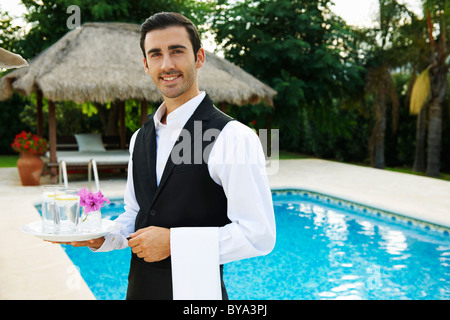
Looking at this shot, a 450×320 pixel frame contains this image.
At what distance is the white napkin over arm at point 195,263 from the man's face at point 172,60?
425 millimetres

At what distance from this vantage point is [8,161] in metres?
13.8

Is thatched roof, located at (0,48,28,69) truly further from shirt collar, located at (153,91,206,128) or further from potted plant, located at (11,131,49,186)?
potted plant, located at (11,131,49,186)

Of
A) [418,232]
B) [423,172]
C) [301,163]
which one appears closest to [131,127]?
[301,163]

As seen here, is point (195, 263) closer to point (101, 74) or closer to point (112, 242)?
point (112, 242)

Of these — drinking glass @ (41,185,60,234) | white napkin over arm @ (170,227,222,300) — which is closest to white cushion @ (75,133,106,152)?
drinking glass @ (41,185,60,234)

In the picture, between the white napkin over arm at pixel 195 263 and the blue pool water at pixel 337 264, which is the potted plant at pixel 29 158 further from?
the white napkin over arm at pixel 195 263

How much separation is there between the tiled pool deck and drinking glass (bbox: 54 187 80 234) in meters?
1.97

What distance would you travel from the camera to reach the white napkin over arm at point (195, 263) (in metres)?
1.25

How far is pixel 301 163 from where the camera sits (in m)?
13.0

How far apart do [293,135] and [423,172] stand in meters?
5.65

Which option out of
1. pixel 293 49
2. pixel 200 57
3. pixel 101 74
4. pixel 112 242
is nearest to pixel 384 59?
pixel 293 49

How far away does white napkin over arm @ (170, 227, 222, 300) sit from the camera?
125 cm

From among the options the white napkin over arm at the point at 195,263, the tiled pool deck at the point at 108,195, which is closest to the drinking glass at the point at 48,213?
the white napkin over arm at the point at 195,263
